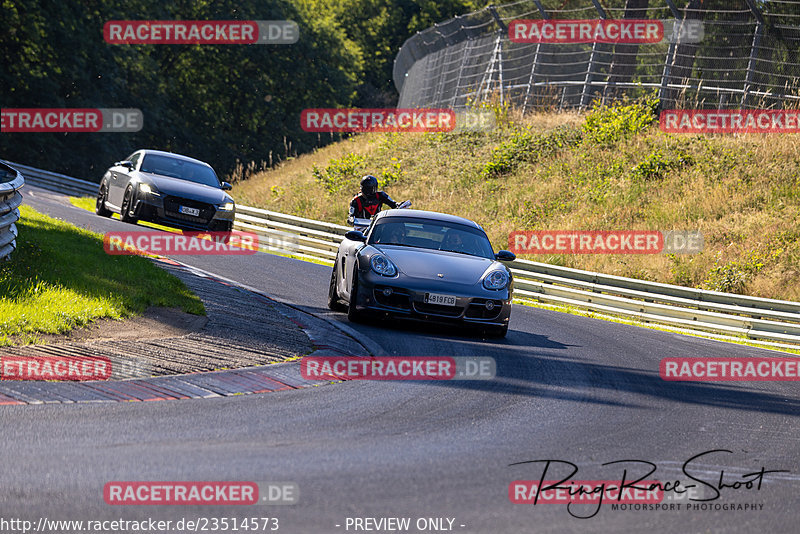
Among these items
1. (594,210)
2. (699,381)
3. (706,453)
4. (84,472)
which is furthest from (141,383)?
(594,210)

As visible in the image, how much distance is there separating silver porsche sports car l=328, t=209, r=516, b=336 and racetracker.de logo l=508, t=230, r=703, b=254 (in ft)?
35.7

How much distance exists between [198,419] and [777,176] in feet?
68.8

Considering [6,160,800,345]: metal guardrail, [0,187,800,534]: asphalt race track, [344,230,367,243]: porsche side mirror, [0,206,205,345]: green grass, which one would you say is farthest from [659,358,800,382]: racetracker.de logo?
A: [0,206,205,345]: green grass

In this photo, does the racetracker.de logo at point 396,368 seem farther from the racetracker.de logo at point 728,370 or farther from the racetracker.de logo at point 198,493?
the racetracker.de logo at point 198,493

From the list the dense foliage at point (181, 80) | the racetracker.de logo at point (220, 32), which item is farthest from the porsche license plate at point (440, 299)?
the racetracker.de logo at point (220, 32)

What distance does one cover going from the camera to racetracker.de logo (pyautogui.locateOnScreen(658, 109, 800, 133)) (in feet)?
85.7

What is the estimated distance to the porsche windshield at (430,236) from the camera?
12789 millimetres

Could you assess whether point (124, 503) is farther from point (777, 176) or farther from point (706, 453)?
point (777, 176)

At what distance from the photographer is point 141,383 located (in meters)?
7.38

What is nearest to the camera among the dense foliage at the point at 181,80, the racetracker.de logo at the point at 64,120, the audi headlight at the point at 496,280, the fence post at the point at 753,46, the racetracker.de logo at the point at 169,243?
the audi headlight at the point at 496,280

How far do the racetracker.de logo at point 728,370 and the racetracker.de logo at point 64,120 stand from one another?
37.1m

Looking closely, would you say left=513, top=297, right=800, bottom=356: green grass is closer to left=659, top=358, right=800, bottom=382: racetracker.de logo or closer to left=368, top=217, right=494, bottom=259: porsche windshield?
left=659, top=358, right=800, bottom=382: racetracker.de logo

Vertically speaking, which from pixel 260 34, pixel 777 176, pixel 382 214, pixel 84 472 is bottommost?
pixel 84 472

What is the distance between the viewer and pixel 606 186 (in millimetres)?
26734
